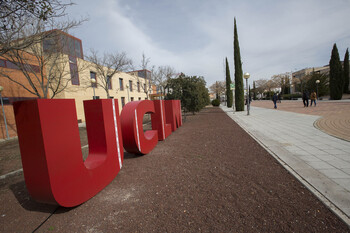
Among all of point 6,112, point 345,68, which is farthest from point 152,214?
point 345,68

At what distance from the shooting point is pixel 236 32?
64.0 feet

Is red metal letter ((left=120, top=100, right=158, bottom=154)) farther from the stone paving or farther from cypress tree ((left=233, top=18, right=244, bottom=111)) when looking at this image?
cypress tree ((left=233, top=18, right=244, bottom=111))

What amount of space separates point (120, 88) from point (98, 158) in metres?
25.7

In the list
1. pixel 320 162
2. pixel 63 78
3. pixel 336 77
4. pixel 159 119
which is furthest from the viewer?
pixel 336 77

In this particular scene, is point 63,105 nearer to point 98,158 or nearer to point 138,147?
point 98,158

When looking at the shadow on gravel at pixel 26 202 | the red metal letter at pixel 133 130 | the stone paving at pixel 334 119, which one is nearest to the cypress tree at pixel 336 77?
the stone paving at pixel 334 119

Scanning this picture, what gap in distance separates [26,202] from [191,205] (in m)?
3.02

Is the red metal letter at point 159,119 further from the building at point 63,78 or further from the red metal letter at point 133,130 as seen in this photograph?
the building at point 63,78

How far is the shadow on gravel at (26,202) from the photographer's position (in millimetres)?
2734

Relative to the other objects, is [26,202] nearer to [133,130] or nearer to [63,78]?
[133,130]

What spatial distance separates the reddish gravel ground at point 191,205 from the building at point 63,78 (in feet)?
14.9

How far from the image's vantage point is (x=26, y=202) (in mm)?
2965

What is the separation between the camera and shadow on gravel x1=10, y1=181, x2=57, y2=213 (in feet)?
8.97

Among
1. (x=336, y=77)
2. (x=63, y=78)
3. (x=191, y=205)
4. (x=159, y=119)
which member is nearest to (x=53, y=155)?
(x=191, y=205)
